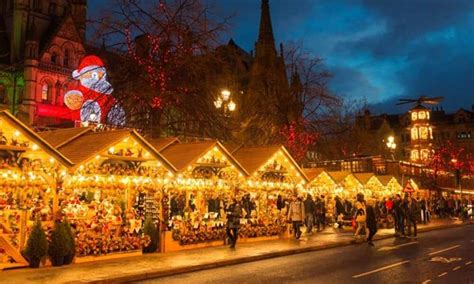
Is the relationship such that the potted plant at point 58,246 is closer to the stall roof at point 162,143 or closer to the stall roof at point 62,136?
the stall roof at point 62,136

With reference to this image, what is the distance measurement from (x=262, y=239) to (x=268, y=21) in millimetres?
44798

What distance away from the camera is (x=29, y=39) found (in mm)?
52938

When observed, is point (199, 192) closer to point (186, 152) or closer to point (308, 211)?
point (186, 152)

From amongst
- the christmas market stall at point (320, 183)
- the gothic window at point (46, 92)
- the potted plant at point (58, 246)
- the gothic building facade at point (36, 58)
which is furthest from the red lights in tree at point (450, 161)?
the potted plant at point (58, 246)

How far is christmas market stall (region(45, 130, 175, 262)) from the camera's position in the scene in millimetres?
16703

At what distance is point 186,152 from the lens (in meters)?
21.9

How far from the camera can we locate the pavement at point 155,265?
42.6 feet

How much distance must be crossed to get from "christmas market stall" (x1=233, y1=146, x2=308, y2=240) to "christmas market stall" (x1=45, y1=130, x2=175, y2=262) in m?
5.26

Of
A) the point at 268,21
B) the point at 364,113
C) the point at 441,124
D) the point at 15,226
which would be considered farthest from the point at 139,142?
the point at 441,124

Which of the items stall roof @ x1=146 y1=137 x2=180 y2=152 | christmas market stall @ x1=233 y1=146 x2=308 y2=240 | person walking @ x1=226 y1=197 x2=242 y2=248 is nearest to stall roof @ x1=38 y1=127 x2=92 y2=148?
stall roof @ x1=146 y1=137 x2=180 y2=152

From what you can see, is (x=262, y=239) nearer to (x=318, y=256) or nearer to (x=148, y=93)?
(x=318, y=256)

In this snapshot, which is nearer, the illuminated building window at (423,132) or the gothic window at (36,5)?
the illuminated building window at (423,132)

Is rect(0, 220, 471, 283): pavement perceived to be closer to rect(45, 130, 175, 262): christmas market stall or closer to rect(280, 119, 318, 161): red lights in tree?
rect(45, 130, 175, 262): christmas market stall

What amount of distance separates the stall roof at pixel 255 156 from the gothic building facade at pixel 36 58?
94.5 feet
